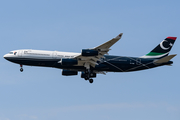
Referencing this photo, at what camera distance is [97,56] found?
193 feet

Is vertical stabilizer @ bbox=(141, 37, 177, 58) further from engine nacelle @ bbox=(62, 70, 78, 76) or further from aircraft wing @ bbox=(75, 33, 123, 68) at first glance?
engine nacelle @ bbox=(62, 70, 78, 76)

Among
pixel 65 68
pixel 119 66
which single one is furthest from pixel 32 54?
pixel 119 66

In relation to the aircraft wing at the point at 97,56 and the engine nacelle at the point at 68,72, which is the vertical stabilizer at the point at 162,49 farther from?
the engine nacelle at the point at 68,72

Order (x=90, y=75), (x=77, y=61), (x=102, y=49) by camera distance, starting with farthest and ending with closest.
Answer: (x=90, y=75) < (x=77, y=61) < (x=102, y=49)

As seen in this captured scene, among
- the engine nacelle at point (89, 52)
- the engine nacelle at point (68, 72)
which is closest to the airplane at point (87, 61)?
the engine nacelle at point (68, 72)

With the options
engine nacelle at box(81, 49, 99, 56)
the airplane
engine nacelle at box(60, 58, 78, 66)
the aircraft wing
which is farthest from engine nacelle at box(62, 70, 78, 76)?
engine nacelle at box(81, 49, 99, 56)

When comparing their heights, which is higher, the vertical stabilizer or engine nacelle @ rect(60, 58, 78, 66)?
the vertical stabilizer

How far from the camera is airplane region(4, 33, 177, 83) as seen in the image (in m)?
60.5

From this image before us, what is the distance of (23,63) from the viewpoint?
62.2 meters

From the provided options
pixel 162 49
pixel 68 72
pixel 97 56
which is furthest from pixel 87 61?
pixel 162 49

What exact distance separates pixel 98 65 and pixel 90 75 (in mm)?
2999

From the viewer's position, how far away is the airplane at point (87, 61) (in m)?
60.5

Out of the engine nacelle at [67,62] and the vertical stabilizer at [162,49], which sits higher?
the vertical stabilizer at [162,49]

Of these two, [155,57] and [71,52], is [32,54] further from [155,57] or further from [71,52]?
[155,57]
